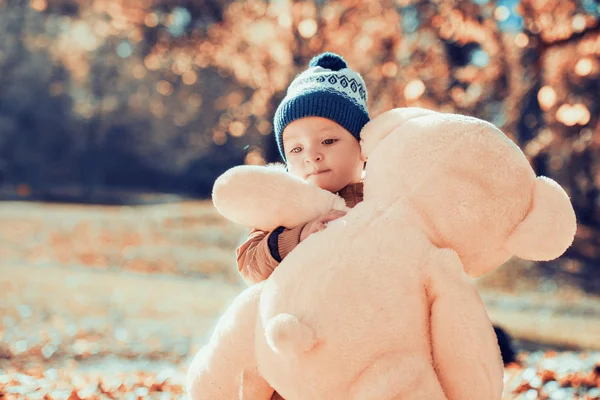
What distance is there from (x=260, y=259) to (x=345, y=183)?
0.49 m

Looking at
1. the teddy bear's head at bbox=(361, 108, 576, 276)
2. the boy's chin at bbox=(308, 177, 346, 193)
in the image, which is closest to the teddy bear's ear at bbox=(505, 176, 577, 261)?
the teddy bear's head at bbox=(361, 108, 576, 276)

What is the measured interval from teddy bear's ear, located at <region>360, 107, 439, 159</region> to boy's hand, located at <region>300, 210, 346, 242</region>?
0.23 m

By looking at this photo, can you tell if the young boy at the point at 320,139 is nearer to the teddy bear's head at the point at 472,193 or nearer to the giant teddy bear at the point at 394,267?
the giant teddy bear at the point at 394,267

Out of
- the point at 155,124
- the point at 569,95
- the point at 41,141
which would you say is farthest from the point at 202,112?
the point at 569,95

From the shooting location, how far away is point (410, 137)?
2010 millimetres

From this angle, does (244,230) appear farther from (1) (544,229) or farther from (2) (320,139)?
(1) (544,229)

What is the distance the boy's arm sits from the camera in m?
2.10

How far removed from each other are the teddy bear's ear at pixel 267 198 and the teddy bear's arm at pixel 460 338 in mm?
453

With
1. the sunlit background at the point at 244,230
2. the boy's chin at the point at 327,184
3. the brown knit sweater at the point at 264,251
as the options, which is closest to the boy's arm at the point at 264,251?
the brown knit sweater at the point at 264,251

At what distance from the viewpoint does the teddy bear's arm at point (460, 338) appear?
6.07 ft

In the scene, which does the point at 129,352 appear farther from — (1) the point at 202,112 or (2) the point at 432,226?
(1) the point at 202,112

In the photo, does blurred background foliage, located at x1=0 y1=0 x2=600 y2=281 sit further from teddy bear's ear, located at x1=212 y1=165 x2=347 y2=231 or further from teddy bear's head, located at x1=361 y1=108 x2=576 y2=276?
teddy bear's head, located at x1=361 y1=108 x2=576 y2=276

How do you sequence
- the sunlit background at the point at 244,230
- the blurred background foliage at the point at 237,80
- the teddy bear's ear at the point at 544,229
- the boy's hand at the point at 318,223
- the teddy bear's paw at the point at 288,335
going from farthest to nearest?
the blurred background foliage at the point at 237,80
the sunlit background at the point at 244,230
the boy's hand at the point at 318,223
the teddy bear's ear at the point at 544,229
the teddy bear's paw at the point at 288,335

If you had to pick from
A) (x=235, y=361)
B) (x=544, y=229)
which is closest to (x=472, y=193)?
(x=544, y=229)
